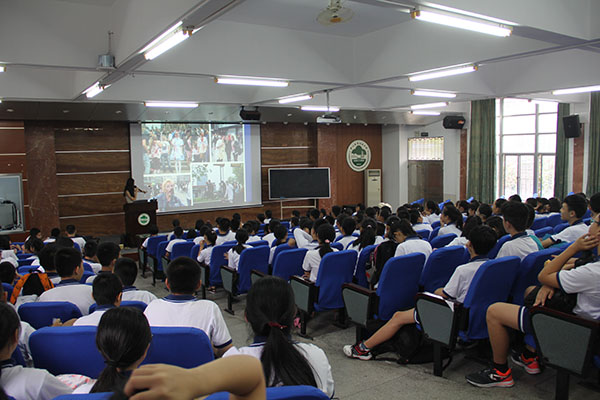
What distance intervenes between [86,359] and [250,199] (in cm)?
1152

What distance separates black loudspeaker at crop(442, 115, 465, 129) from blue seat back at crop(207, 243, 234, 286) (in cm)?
1018

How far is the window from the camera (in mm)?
12898

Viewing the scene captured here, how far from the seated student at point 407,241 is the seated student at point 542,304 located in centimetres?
121

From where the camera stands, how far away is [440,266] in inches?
179

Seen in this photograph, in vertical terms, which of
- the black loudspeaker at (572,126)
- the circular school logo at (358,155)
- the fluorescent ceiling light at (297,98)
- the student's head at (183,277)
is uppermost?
the fluorescent ceiling light at (297,98)

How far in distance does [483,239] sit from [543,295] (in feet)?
2.25

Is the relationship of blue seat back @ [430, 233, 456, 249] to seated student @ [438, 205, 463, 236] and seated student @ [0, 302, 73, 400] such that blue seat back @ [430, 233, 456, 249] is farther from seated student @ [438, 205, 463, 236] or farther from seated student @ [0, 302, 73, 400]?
seated student @ [0, 302, 73, 400]

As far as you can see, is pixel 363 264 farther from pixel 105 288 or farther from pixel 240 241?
pixel 105 288

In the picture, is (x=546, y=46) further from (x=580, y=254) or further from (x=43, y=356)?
(x=43, y=356)

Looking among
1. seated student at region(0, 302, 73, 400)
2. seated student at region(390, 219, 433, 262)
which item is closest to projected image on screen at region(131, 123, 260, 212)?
seated student at region(390, 219, 433, 262)

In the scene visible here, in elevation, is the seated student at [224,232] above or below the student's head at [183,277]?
below

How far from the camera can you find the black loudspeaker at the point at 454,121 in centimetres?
1427

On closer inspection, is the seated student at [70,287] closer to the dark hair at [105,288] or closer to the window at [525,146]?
the dark hair at [105,288]

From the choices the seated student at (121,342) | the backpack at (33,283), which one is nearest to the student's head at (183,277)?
the seated student at (121,342)
